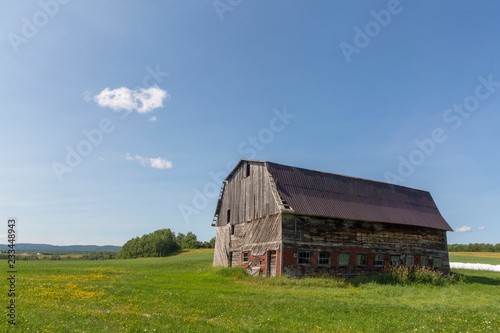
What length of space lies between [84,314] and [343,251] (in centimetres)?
2184

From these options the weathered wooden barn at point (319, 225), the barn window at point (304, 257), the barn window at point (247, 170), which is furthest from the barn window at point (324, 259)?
the barn window at point (247, 170)

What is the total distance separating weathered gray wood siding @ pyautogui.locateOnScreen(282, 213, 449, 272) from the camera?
2691cm

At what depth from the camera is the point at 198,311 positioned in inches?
496

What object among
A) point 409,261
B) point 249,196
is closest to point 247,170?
point 249,196

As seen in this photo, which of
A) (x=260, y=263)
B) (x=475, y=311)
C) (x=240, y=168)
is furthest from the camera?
Result: (x=240, y=168)

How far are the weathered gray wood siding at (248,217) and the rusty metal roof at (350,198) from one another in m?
1.60

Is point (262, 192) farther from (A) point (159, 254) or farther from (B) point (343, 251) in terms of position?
(A) point (159, 254)

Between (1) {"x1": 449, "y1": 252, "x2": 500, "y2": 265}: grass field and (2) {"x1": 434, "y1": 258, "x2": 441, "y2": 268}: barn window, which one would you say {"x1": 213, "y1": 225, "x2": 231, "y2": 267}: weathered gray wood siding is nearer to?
(2) {"x1": 434, "y1": 258, "x2": 441, "y2": 268}: barn window

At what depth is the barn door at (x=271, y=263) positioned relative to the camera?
87.4ft

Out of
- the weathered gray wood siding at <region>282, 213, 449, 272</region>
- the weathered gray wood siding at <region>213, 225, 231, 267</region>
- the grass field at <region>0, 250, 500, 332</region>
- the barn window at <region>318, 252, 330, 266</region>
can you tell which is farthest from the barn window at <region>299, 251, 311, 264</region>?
the weathered gray wood siding at <region>213, 225, 231, 267</region>

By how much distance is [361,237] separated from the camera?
30.0 m

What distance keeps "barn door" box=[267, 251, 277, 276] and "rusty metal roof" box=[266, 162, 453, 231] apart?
394 centimetres

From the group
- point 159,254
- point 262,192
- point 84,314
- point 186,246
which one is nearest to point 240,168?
point 262,192

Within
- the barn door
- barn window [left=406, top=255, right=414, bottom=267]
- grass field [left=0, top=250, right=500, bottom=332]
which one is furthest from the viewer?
barn window [left=406, top=255, right=414, bottom=267]
